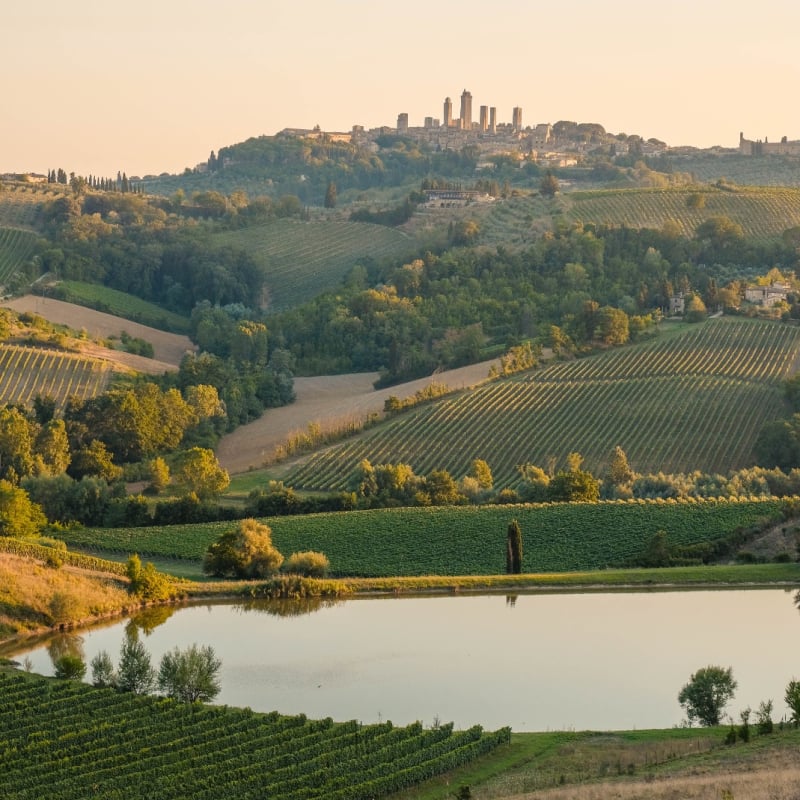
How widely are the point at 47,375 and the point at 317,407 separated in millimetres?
13420

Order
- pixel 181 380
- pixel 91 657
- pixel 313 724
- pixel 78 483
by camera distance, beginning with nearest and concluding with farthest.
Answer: pixel 313 724 → pixel 91 657 → pixel 78 483 → pixel 181 380

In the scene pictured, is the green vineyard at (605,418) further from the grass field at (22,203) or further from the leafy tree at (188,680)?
the grass field at (22,203)

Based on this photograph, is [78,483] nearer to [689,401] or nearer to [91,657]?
[91,657]

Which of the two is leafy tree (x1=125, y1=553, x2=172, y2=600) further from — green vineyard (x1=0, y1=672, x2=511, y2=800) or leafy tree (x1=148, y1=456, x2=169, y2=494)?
leafy tree (x1=148, y1=456, x2=169, y2=494)

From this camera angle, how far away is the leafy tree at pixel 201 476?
6588 centimetres

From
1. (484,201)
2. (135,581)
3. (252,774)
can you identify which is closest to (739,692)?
(252,774)

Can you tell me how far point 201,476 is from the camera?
66.2 m

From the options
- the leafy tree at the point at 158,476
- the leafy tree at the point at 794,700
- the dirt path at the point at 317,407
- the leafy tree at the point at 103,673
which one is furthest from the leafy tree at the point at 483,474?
the leafy tree at the point at 794,700

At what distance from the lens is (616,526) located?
183 ft

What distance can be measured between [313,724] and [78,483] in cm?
3321

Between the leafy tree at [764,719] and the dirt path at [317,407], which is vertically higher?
the leafy tree at [764,719]

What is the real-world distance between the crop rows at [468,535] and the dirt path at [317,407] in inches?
640

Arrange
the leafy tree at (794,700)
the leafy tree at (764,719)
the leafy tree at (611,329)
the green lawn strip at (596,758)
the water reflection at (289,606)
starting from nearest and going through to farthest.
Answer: the green lawn strip at (596,758)
the leafy tree at (764,719)
the leafy tree at (794,700)
the water reflection at (289,606)
the leafy tree at (611,329)

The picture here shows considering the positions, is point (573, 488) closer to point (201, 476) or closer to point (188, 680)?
point (201, 476)
